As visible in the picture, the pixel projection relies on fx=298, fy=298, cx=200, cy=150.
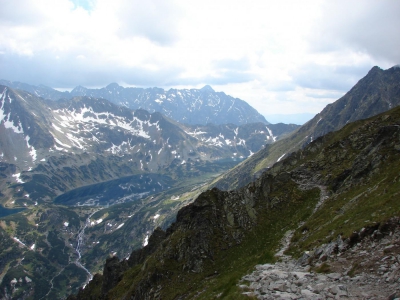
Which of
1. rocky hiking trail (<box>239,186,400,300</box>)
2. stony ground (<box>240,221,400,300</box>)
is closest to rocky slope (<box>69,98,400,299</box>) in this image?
rocky hiking trail (<box>239,186,400,300</box>)

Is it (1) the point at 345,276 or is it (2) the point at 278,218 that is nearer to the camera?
(1) the point at 345,276

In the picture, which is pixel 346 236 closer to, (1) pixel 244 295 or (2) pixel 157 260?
(1) pixel 244 295

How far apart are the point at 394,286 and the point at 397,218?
7.93 metres

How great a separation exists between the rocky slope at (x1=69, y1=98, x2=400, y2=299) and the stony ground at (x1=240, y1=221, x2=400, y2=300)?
123 cm

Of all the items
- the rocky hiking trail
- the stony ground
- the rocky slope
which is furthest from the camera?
the rocky slope

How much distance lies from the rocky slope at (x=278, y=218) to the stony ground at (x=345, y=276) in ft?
4.04

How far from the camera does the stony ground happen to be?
753 inches

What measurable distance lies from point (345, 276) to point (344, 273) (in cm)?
53

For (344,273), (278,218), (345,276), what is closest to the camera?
(345,276)

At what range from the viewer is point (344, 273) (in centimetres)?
2239

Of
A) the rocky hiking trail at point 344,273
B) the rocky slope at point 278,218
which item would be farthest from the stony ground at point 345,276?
the rocky slope at point 278,218

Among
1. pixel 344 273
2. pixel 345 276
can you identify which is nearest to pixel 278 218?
pixel 344 273

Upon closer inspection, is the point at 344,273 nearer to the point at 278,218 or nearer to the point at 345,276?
the point at 345,276

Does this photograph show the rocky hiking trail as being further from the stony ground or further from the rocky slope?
the rocky slope
